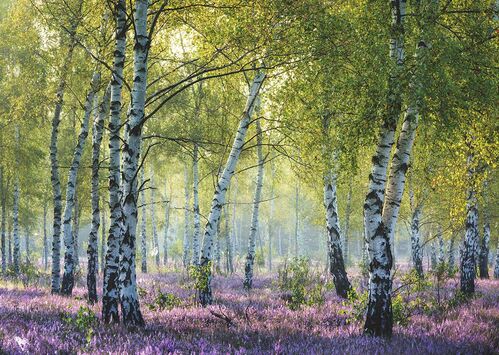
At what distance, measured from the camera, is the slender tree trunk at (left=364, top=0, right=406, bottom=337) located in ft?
23.8

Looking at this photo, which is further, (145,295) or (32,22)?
(32,22)

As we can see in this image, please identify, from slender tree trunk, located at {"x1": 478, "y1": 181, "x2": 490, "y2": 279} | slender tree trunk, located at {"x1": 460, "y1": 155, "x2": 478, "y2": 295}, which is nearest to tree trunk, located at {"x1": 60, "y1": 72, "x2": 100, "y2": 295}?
slender tree trunk, located at {"x1": 460, "y1": 155, "x2": 478, "y2": 295}

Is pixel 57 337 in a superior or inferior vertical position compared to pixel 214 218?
inferior

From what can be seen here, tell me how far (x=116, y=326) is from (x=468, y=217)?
1405cm

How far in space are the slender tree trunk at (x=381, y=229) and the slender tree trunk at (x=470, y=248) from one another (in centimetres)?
829

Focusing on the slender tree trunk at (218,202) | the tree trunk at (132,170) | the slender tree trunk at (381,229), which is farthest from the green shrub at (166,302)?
the slender tree trunk at (381,229)

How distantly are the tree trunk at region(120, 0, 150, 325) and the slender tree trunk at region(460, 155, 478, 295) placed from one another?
11.4 m

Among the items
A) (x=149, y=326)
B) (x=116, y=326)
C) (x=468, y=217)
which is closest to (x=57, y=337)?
(x=116, y=326)

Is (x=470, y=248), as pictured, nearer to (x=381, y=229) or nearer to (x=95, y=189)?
(x=381, y=229)

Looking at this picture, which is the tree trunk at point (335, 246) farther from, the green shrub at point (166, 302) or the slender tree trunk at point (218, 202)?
the green shrub at point (166, 302)

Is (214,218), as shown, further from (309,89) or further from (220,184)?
(309,89)

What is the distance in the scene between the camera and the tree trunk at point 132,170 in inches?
287

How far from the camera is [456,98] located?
22.8 feet

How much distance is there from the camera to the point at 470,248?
51.1 ft
